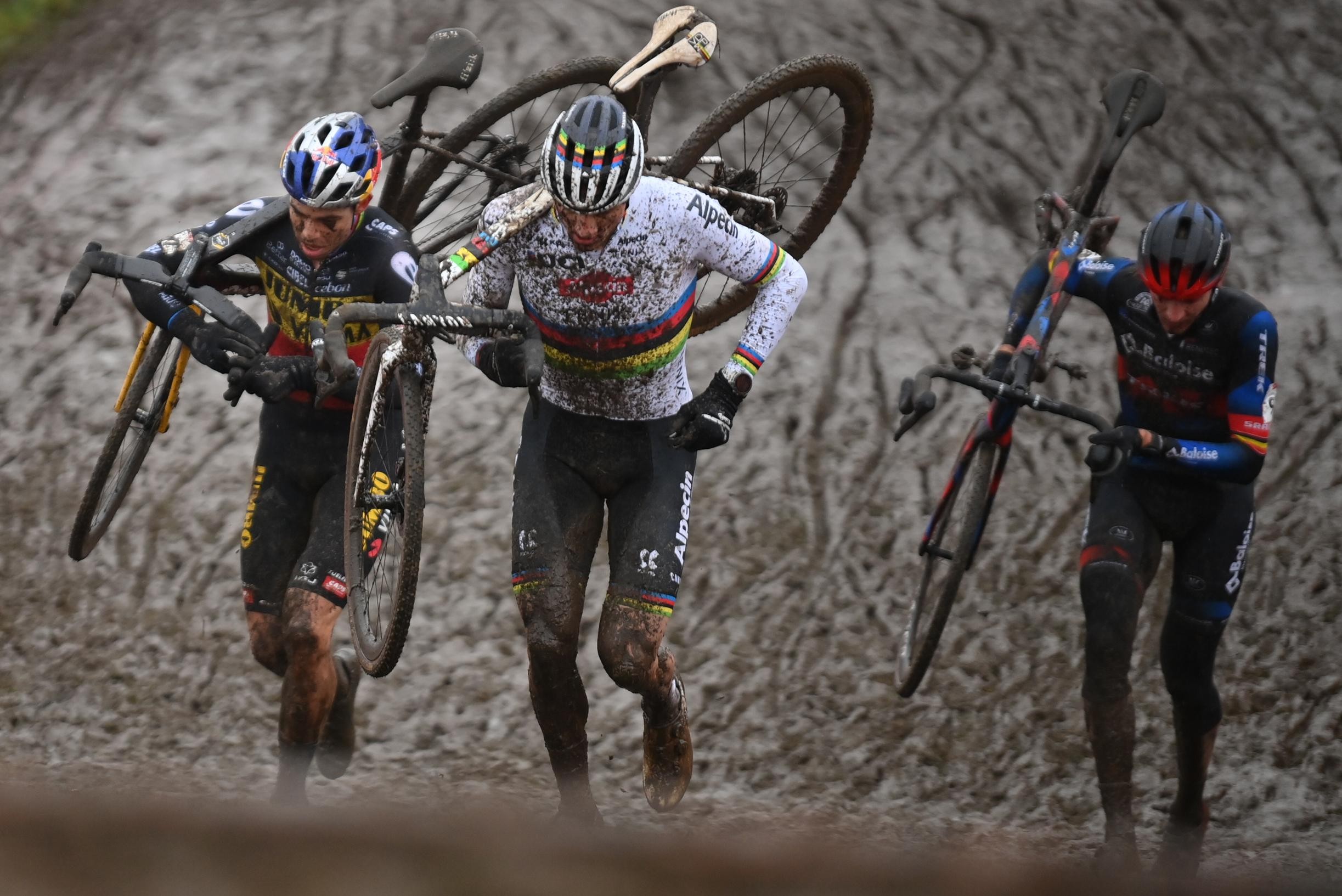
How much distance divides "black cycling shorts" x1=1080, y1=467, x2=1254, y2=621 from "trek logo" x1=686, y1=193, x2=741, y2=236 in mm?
2504

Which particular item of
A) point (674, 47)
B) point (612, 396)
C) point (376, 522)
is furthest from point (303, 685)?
point (674, 47)

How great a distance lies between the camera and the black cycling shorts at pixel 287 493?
757cm

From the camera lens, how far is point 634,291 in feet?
21.9

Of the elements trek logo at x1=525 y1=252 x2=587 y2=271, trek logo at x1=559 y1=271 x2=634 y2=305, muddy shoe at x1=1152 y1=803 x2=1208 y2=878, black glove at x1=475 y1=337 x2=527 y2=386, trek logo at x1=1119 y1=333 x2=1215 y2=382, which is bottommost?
muddy shoe at x1=1152 y1=803 x2=1208 y2=878

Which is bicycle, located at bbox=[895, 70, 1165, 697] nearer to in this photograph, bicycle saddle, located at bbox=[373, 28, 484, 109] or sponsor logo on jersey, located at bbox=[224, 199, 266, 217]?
bicycle saddle, located at bbox=[373, 28, 484, 109]

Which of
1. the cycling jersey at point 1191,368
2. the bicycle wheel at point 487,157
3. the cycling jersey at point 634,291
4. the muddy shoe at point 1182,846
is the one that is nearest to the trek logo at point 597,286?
the cycling jersey at point 634,291

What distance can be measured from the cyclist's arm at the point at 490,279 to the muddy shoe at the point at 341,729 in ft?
8.16

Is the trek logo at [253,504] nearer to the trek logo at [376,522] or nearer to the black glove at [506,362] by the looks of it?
the trek logo at [376,522]

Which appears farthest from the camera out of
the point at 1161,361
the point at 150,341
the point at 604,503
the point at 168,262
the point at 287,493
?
the point at 150,341

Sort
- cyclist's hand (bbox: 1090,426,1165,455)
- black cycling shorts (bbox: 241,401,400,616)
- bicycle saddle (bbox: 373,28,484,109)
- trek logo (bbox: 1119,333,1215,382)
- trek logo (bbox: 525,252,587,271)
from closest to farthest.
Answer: trek logo (bbox: 525,252,587,271) → cyclist's hand (bbox: 1090,426,1165,455) → trek logo (bbox: 1119,333,1215,382) → black cycling shorts (bbox: 241,401,400,616) → bicycle saddle (bbox: 373,28,484,109)

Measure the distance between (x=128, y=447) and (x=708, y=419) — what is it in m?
4.28

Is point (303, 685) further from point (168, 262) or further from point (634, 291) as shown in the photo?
point (634, 291)

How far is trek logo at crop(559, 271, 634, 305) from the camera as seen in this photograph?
6.63 metres

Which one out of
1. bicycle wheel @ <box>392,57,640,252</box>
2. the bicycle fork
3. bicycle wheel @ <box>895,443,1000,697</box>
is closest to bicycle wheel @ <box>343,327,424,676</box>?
the bicycle fork
